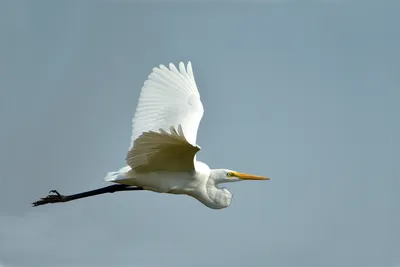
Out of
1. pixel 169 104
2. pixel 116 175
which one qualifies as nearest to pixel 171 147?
pixel 116 175

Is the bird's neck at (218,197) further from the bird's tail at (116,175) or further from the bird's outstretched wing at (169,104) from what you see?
the bird's tail at (116,175)

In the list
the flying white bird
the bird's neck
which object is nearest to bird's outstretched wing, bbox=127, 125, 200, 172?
the flying white bird

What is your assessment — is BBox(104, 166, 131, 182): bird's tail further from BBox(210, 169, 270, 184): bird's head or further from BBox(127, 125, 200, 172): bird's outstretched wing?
BBox(210, 169, 270, 184): bird's head

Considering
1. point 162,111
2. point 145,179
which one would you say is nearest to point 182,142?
point 145,179

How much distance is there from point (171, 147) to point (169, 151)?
247 mm

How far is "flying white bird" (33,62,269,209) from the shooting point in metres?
14.8

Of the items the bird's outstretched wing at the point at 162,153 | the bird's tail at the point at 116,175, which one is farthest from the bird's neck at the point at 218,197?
the bird's tail at the point at 116,175

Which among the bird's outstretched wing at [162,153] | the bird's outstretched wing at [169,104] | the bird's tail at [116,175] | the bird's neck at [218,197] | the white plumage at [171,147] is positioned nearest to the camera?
the bird's outstretched wing at [162,153]

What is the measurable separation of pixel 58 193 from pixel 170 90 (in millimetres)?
2901

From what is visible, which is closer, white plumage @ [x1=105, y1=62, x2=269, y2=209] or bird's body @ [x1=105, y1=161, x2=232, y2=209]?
white plumage @ [x1=105, y1=62, x2=269, y2=209]

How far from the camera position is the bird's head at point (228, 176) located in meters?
16.5

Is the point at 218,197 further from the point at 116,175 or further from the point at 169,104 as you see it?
the point at 169,104

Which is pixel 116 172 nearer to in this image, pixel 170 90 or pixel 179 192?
pixel 179 192

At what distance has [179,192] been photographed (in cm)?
1628
